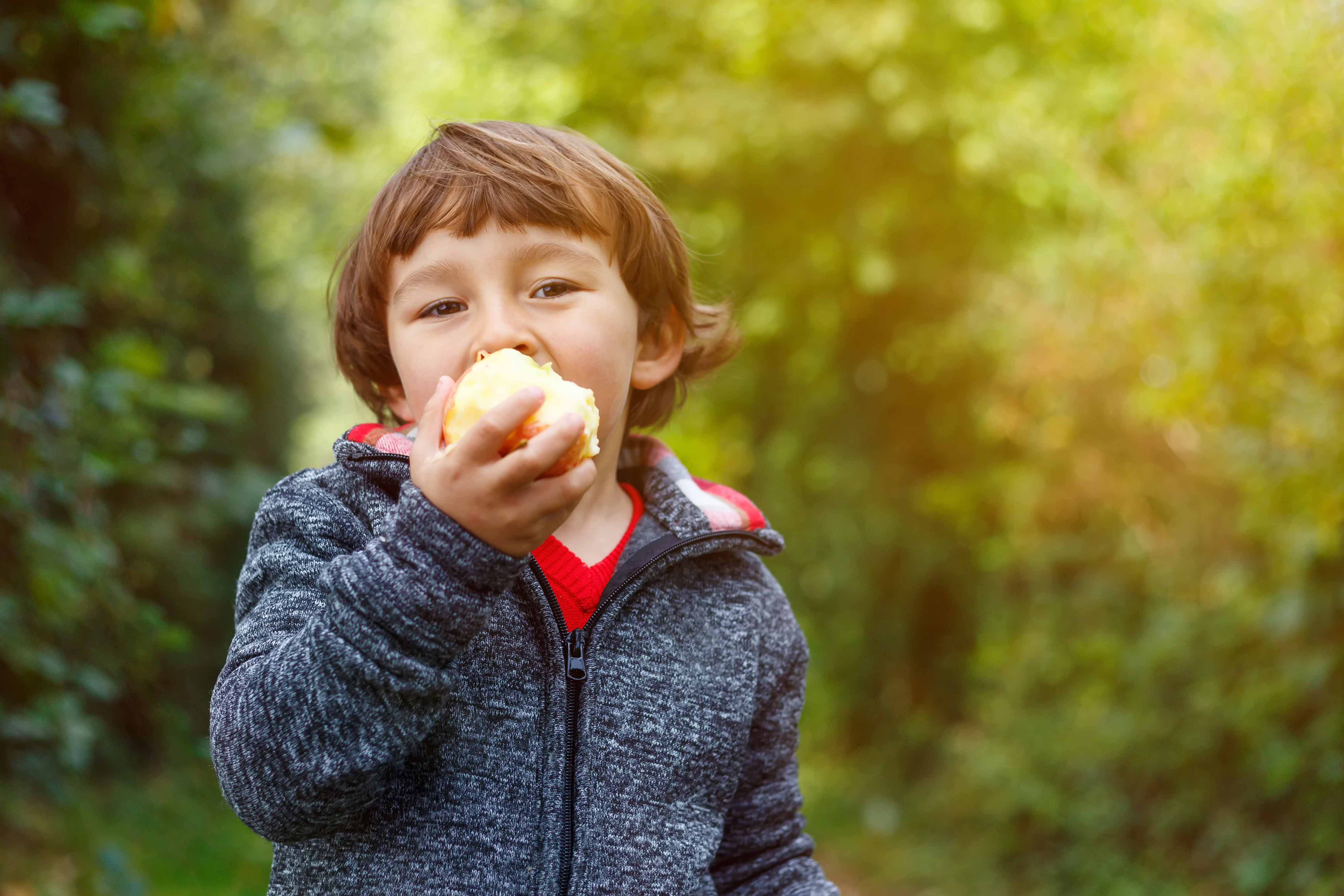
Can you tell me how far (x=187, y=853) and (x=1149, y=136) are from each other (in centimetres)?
575

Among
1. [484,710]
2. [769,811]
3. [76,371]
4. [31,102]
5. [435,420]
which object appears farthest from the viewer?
[76,371]

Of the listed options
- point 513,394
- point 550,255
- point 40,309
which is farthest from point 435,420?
point 40,309

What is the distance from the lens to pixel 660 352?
1893 millimetres

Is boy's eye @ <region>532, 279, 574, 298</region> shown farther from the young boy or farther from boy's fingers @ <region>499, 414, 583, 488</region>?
boy's fingers @ <region>499, 414, 583, 488</region>

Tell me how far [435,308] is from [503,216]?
150mm

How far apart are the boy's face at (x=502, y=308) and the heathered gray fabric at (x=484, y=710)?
0.15 metres

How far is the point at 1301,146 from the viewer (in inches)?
158

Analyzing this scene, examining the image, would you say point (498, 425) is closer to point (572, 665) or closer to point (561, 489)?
point (561, 489)

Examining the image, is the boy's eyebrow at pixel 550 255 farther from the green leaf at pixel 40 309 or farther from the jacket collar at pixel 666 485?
the green leaf at pixel 40 309

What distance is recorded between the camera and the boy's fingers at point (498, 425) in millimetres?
1158

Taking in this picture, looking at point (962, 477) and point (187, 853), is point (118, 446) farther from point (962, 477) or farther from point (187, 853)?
point (962, 477)

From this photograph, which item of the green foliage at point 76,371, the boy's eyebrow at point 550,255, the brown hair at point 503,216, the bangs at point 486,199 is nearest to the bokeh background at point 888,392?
the green foliage at point 76,371

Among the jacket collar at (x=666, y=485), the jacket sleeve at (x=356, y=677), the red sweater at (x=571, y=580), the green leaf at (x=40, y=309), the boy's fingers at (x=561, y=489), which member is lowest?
the jacket sleeve at (x=356, y=677)

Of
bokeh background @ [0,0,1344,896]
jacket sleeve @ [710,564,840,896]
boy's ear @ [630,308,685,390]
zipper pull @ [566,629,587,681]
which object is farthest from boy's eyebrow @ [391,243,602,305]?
bokeh background @ [0,0,1344,896]
